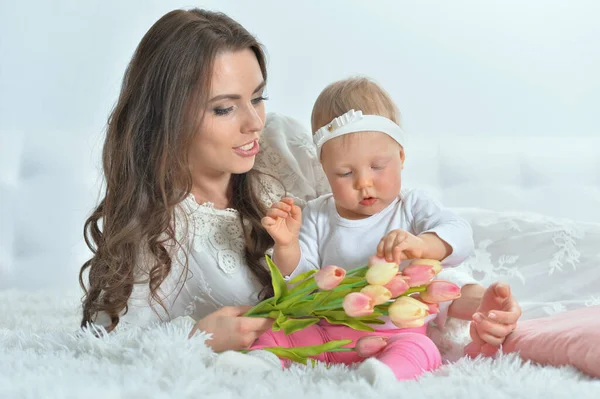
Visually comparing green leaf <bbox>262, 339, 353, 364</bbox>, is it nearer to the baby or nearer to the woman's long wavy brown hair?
the baby

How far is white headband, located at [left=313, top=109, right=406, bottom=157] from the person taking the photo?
181 centimetres

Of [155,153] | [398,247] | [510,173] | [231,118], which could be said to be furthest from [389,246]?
[510,173]

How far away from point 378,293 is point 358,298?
0.04m

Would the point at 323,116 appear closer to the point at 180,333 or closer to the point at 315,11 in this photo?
the point at 180,333

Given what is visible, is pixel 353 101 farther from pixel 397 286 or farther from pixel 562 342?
pixel 562 342

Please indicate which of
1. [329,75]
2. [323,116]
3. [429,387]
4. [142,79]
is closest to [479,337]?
[429,387]

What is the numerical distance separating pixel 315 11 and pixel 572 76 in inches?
43.4

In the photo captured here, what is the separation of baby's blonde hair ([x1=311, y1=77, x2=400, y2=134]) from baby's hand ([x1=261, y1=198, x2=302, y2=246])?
0.74 ft

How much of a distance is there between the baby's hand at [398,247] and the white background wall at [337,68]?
63.4 inches

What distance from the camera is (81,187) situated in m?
3.20

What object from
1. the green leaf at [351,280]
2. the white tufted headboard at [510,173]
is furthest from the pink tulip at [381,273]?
the white tufted headboard at [510,173]

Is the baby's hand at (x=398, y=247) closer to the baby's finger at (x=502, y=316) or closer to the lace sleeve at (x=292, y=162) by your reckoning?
the baby's finger at (x=502, y=316)

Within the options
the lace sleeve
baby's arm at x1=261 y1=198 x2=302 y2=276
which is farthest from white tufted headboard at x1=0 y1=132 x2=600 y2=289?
A: baby's arm at x1=261 y1=198 x2=302 y2=276

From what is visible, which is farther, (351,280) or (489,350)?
(489,350)
